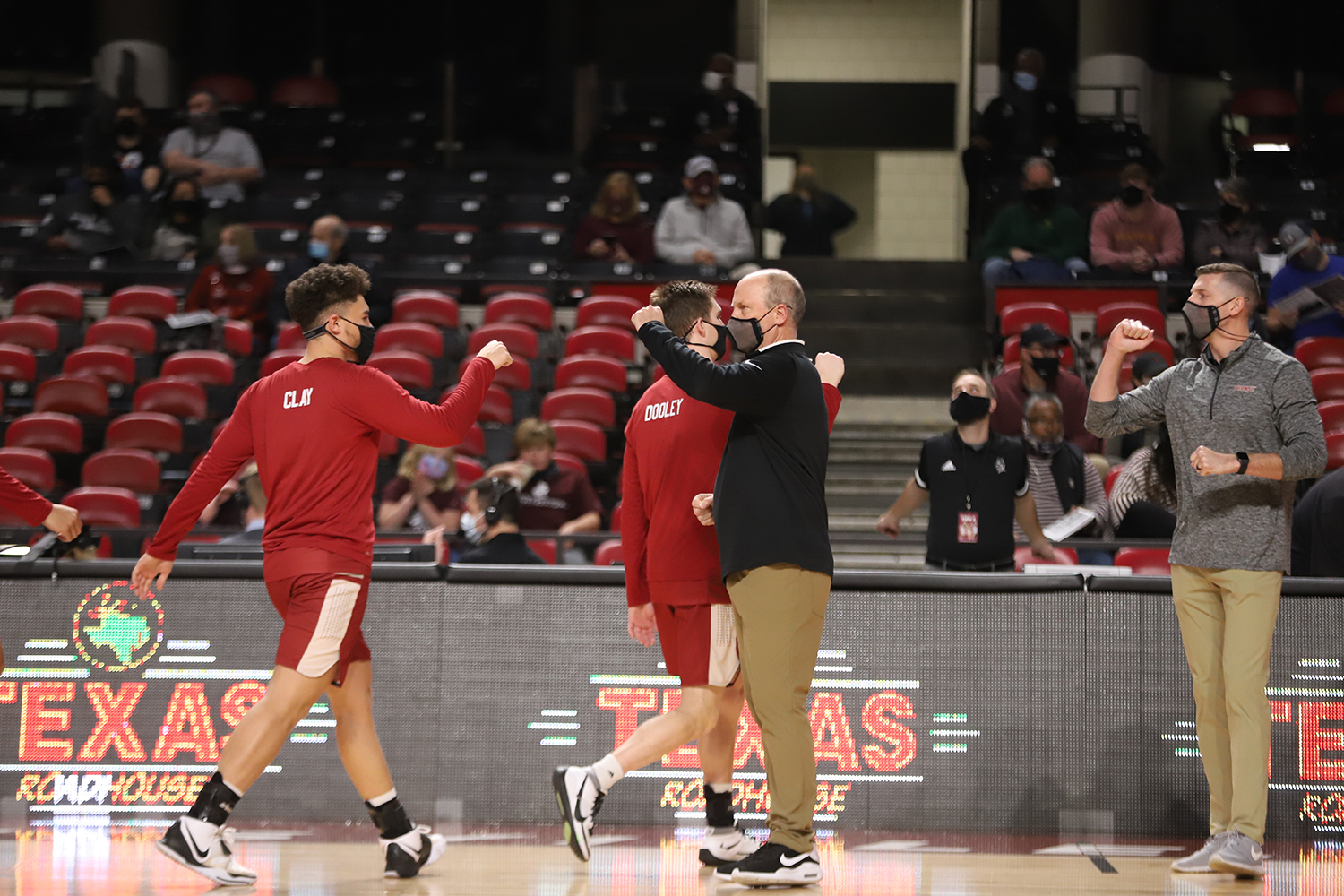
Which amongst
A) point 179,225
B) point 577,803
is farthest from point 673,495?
point 179,225

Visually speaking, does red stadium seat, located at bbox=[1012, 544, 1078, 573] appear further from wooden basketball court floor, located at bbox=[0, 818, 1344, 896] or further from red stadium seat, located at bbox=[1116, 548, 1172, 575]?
wooden basketball court floor, located at bbox=[0, 818, 1344, 896]

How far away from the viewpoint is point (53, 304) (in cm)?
1162

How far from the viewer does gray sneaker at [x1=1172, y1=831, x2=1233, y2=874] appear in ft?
15.5

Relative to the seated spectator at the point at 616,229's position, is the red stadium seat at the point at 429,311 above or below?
below

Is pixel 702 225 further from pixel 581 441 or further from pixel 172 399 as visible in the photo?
pixel 172 399

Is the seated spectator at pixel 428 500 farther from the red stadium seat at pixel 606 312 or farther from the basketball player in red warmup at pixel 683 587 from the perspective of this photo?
the basketball player in red warmup at pixel 683 587

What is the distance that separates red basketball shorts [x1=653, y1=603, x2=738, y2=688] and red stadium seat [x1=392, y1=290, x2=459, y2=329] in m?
6.91

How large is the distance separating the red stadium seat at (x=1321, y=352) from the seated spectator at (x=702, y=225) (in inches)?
174

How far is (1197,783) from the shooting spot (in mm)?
5348

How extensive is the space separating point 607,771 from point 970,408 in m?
2.67

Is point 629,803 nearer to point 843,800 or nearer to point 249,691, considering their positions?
point 843,800

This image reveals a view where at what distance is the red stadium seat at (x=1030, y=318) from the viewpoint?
10.5 meters

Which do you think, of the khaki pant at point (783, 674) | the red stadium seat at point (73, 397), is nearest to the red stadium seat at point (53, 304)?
the red stadium seat at point (73, 397)

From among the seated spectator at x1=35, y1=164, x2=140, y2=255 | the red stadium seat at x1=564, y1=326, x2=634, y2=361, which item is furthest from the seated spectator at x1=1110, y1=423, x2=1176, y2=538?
the seated spectator at x1=35, y1=164, x2=140, y2=255
